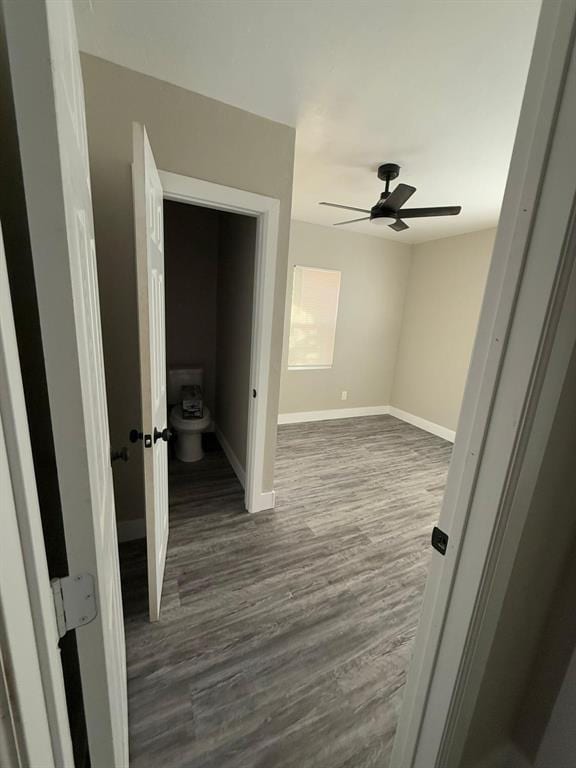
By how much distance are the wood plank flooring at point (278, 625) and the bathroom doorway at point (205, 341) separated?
0.22m

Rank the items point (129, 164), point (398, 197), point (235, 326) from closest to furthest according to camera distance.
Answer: point (129, 164) < point (398, 197) < point (235, 326)

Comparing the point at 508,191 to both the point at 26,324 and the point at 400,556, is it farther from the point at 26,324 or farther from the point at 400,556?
the point at 400,556

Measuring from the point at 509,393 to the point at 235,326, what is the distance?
94.6 inches

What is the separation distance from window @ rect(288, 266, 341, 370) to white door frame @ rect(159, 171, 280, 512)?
2066 mm

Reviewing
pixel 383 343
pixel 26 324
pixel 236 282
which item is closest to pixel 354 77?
pixel 236 282

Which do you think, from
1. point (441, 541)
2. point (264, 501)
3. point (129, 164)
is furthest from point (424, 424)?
point (129, 164)

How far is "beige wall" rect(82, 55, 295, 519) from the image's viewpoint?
1540mm

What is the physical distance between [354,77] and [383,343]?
3.67 meters

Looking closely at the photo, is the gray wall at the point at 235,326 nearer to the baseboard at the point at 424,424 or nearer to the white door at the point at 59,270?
the white door at the point at 59,270

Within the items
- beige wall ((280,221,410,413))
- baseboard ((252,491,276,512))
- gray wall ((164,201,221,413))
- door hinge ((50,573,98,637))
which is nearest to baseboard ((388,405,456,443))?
beige wall ((280,221,410,413))

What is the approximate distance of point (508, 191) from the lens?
0.66 meters

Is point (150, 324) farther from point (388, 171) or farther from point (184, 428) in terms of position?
point (388, 171)

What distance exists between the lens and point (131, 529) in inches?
80.1

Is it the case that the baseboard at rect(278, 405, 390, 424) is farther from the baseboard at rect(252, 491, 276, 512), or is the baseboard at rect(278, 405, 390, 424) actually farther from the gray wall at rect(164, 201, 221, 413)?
the baseboard at rect(252, 491, 276, 512)
